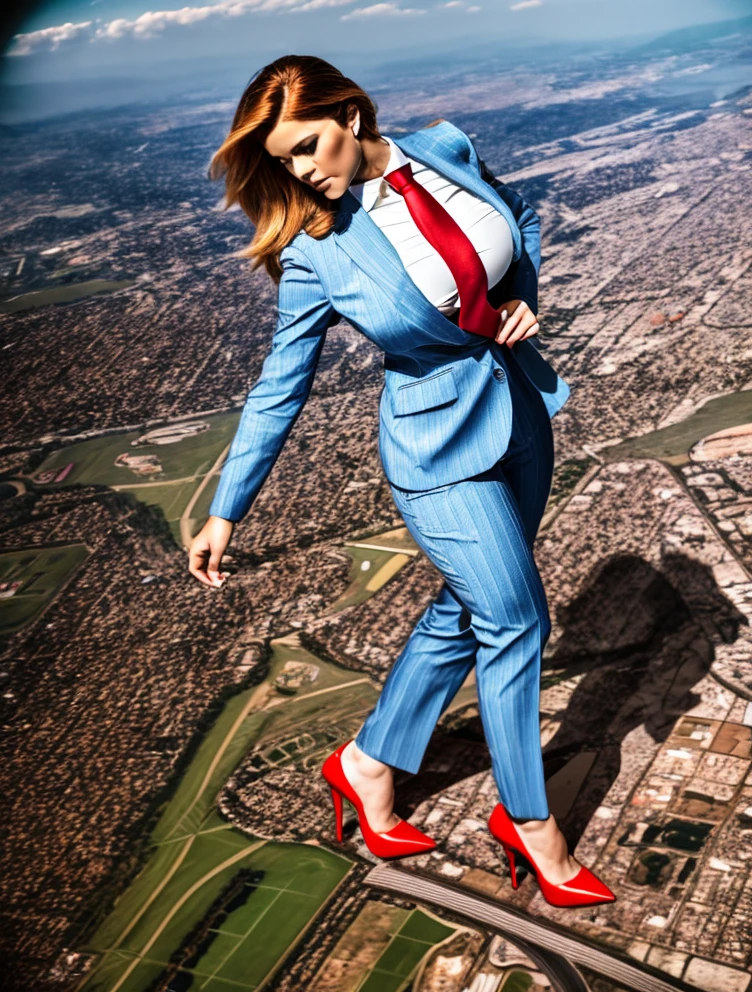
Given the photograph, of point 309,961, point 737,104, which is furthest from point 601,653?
point 737,104

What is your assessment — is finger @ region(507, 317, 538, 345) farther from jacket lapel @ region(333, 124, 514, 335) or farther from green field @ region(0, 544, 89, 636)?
green field @ region(0, 544, 89, 636)

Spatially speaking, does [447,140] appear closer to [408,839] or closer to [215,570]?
[215,570]

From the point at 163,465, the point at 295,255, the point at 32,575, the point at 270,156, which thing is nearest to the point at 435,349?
the point at 295,255

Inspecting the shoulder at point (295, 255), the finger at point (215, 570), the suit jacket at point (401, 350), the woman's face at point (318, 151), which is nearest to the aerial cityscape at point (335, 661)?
the finger at point (215, 570)

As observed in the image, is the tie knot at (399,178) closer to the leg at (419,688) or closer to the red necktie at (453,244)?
the red necktie at (453,244)

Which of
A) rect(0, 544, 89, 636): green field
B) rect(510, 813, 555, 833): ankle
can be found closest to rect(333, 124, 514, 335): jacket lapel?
rect(510, 813, 555, 833): ankle

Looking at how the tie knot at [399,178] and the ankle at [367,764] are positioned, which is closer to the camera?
the tie knot at [399,178]
